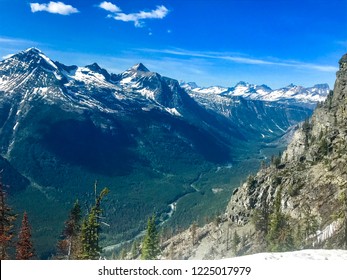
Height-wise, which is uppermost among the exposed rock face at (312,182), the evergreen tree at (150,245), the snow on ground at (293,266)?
the exposed rock face at (312,182)

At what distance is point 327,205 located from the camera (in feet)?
337

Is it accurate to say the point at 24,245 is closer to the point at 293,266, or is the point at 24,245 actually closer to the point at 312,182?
the point at 293,266

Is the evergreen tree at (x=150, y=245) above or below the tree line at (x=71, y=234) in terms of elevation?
below

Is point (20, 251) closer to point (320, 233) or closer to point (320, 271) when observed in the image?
point (320, 271)

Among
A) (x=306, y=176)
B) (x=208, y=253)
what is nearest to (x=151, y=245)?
(x=208, y=253)

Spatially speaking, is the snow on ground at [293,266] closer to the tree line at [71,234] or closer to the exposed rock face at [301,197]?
the tree line at [71,234]

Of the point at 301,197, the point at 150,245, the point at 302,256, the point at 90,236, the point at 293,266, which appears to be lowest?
the point at 150,245

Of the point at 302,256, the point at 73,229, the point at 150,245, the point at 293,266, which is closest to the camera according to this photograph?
the point at 293,266

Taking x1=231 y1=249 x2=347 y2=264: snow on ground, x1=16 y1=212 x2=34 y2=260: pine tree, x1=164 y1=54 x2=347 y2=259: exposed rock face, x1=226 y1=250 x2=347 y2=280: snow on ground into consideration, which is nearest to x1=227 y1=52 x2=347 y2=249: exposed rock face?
x1=164 y1=54 x2=347 y2=259: exposed rock face

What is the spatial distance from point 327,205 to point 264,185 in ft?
162

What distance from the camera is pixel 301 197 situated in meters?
120

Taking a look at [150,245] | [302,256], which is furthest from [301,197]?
[302,256]

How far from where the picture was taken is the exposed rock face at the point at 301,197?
94394mm

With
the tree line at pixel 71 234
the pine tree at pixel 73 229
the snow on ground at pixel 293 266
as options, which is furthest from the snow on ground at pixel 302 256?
the pine tree at pixel 73 229
